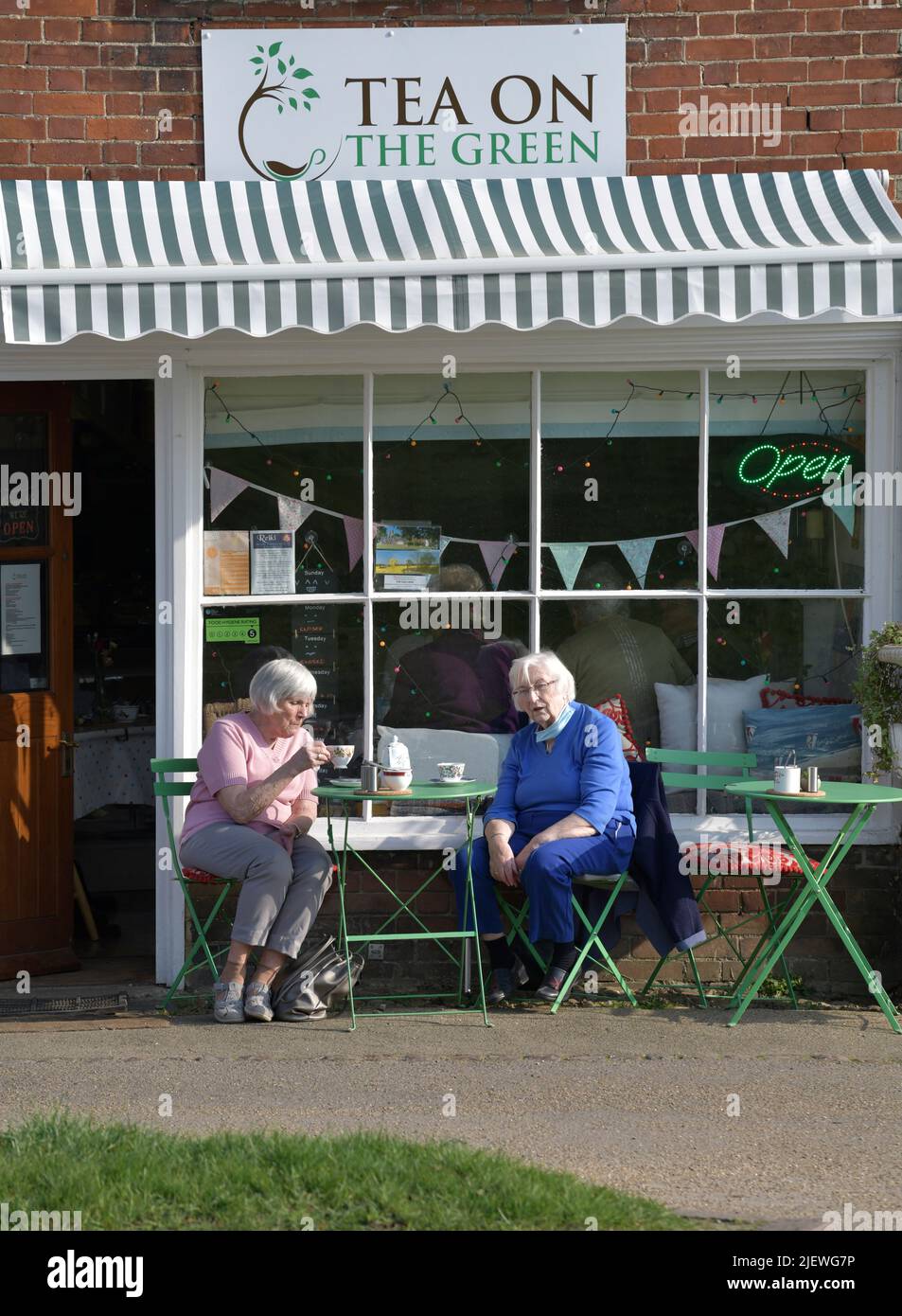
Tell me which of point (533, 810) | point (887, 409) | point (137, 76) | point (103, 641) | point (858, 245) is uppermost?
point (137, 76)

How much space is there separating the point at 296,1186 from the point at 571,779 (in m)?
2.57

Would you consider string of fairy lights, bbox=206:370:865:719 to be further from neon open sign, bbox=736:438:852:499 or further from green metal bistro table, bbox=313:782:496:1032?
green metal bistro table, bbox=313:782:496:1032

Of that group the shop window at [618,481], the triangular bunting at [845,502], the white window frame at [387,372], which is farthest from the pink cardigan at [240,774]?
the triangular bunting at [845,502]

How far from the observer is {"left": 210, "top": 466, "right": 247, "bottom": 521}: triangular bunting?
22.4 feet

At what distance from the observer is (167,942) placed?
22.2 feet

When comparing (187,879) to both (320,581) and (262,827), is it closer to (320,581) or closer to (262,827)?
(262,827)

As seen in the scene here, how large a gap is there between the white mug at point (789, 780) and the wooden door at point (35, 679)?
3336mm

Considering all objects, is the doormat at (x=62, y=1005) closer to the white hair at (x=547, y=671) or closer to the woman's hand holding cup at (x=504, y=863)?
the woman's hand holding cup at (x=504, y=863)

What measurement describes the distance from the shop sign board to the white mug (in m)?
2.78

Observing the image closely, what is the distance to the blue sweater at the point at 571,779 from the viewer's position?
6.28 metres

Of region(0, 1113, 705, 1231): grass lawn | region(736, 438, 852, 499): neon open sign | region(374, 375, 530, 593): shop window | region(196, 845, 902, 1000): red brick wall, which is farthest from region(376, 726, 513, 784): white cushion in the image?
region(0, 1113, 705, 1231): grass lawn

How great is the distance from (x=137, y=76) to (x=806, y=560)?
357 cm

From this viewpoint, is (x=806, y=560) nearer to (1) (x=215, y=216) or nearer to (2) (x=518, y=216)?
(2) (x=518, y=216)
